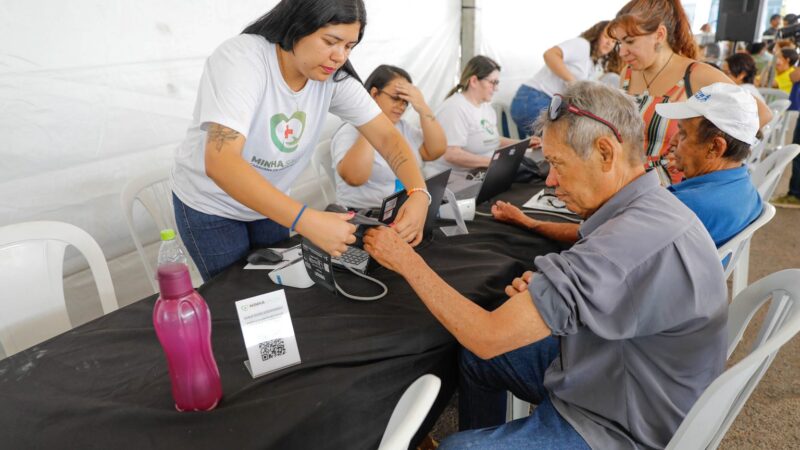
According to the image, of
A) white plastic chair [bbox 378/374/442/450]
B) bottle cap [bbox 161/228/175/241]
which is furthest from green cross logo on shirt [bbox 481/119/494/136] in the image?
white plastic chair [bbox 378/374/442/450]

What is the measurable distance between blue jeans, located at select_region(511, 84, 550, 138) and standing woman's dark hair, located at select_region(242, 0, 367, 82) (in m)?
3.04

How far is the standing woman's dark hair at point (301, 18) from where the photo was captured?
121cm

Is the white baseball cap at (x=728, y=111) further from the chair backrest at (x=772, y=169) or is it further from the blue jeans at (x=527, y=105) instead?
the blue jeans at (x=527, y=105)

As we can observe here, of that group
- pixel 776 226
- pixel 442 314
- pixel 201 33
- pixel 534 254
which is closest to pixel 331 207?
pixel 442 314

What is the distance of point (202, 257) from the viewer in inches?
60.4

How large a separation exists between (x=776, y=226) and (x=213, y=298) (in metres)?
4.08

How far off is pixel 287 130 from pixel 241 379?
0.73 meters

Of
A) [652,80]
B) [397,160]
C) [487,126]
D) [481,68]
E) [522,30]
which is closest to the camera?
[397,160]

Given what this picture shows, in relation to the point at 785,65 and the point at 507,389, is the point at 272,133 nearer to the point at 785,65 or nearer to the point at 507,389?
the point at 507,389

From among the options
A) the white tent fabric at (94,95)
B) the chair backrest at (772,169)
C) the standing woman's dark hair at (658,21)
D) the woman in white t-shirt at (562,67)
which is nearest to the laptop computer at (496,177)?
the standing woman's dark hair at (658,21)

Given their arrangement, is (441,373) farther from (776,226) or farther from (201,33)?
(776,226)

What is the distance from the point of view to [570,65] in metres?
4.12

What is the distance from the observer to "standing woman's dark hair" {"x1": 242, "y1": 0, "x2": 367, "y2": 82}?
1214 millimetres

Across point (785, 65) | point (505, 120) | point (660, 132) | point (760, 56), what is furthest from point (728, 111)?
point (760, 56)
